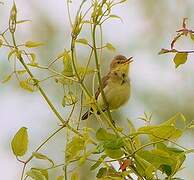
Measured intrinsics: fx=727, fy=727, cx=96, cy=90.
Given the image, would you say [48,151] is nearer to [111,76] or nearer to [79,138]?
[111,76]

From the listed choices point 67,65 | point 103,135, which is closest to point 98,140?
point 103,135

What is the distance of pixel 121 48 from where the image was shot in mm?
3166

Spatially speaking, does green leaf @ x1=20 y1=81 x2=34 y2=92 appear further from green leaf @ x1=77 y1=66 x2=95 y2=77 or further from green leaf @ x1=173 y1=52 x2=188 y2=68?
green leaf @ x1=173 y1=52 x2=188 y2=68

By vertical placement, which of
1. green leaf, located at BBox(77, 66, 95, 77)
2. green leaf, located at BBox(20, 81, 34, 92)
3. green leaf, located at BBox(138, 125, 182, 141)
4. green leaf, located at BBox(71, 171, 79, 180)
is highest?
green leaf, located at BBox(77, 66, 95, 77)

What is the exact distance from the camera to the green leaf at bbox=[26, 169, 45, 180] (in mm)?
778

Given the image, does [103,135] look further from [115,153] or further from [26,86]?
[26,86]

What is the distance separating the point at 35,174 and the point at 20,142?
6cm

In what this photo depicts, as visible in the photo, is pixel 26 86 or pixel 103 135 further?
pixel 26 86

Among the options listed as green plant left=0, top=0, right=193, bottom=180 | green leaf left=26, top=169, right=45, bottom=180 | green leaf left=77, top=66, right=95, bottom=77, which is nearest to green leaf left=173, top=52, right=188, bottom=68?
green plant left=0, top=0, right=193, bottom=180

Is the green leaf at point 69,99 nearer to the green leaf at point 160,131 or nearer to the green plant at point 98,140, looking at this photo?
the green plant at point 98,140

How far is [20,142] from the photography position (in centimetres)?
83

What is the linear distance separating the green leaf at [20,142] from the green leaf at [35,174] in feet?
0.15

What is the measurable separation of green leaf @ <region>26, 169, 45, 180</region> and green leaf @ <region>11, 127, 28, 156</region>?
0.15ft

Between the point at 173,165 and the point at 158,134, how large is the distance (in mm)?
37
